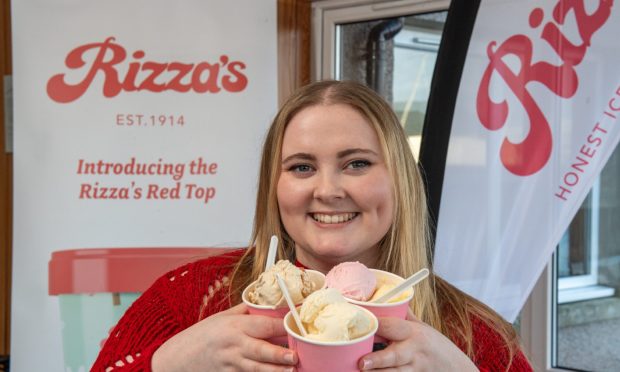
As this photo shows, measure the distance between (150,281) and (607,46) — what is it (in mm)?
1656

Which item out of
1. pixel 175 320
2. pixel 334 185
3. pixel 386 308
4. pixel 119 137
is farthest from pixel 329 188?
pixel 119 137

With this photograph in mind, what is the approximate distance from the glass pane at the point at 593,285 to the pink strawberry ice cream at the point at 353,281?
139 centimetres

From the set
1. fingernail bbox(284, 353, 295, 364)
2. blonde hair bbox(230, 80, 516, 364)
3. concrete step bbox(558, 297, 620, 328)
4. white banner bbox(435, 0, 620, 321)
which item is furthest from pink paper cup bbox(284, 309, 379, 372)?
concrete step bbox(558, 297, 620, 328)

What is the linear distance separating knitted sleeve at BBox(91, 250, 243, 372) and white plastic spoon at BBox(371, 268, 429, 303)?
0.48 metres

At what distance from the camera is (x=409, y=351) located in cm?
102

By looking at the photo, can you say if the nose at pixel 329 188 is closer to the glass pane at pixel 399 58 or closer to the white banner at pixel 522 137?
the white banner at pixel 522 137

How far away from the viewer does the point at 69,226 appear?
2352 mm

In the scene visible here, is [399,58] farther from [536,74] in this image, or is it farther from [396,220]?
[396,220]

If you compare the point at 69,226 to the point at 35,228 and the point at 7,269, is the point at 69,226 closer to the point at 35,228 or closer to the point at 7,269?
the point at 35,228

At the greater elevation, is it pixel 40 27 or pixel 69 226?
pixel 40 27

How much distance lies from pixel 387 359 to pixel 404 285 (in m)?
Answer: 0.13

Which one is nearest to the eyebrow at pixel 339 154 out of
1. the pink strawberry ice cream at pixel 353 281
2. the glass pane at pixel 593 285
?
the pink strawberry ice cream at pixel 353 281

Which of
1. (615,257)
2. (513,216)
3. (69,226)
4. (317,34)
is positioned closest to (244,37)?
(317,34)

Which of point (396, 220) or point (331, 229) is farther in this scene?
point (396, 220)
